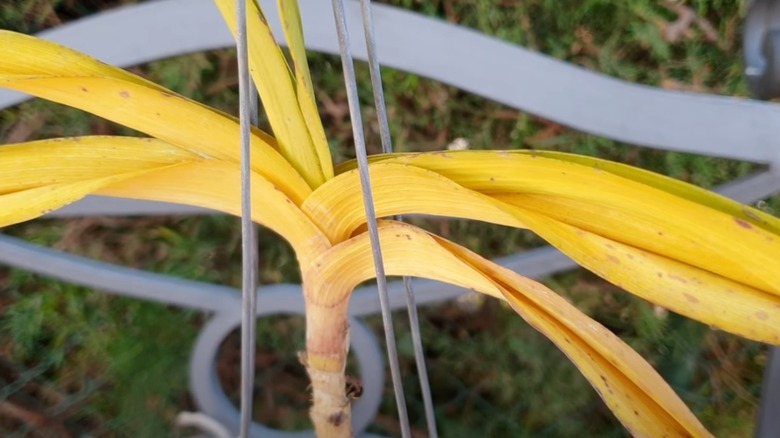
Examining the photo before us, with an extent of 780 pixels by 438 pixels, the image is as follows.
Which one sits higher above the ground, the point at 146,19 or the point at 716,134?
the point at 146,19

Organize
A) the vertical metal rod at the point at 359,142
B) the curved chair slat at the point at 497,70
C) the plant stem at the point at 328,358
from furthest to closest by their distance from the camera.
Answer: the curved chair slat at the point at 497,70
the plant stem at the point at 328,358
the vertical metal rod at the point at 359,142

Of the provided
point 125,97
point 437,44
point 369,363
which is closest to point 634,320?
point 369,363

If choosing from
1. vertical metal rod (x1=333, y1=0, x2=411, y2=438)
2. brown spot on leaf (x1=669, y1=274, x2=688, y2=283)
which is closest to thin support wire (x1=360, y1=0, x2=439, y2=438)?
vertical metal rod (x1=333, y1=0, x2=411, y2=438)

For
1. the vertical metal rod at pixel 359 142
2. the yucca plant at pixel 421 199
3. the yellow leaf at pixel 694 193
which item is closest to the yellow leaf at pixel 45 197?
the yucca plant at pixel 421 199

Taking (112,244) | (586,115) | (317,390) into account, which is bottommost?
(317,390)

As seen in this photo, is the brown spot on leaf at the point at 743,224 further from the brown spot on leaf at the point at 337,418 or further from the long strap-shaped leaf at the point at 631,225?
the brown spot on leaf at the point at 337,418

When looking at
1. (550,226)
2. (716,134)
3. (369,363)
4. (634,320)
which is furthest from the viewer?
(634,320)

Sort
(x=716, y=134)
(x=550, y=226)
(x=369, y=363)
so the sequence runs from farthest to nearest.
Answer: (x=369, y=363), (x=716, y=134), (x=550, y=226)

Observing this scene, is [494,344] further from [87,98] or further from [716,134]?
[87,98]
